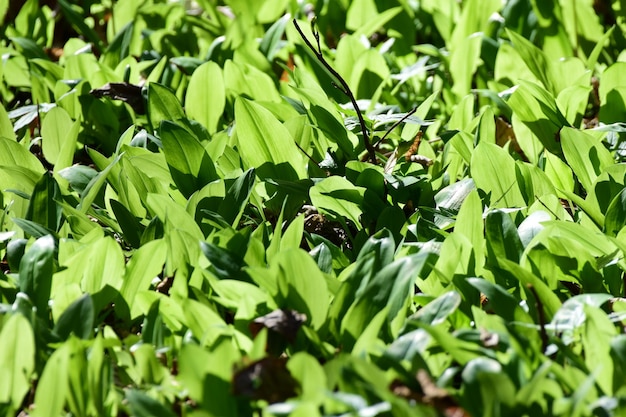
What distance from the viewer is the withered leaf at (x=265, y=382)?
1.27 metres

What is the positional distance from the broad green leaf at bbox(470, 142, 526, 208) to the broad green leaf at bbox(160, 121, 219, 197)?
2.08 ft

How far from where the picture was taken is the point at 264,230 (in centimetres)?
186

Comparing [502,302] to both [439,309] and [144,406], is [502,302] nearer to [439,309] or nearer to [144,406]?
[439,309]

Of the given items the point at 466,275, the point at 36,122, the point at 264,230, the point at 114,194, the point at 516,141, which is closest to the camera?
the point at 466,275

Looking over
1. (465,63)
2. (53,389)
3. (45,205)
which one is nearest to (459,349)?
(53,389)

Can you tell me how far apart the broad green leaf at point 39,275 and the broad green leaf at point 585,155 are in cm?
124

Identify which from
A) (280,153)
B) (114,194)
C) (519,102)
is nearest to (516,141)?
(519,102)

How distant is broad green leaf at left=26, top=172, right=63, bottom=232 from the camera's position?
77.8 inches

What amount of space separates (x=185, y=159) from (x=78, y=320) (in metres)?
0.63

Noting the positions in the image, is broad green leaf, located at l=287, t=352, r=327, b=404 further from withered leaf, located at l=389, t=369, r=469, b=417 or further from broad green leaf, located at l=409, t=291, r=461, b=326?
broad green leaf, located at l=409, t=291, r=461, b=326

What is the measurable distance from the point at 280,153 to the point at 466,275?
657 mm

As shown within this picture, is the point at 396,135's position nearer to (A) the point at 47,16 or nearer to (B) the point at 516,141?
(B) the point at 516,141

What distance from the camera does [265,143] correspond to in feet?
6.89

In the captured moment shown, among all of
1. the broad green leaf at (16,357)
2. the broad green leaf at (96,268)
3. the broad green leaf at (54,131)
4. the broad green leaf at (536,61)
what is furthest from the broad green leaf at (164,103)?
the broad green leaf at (16,357)
